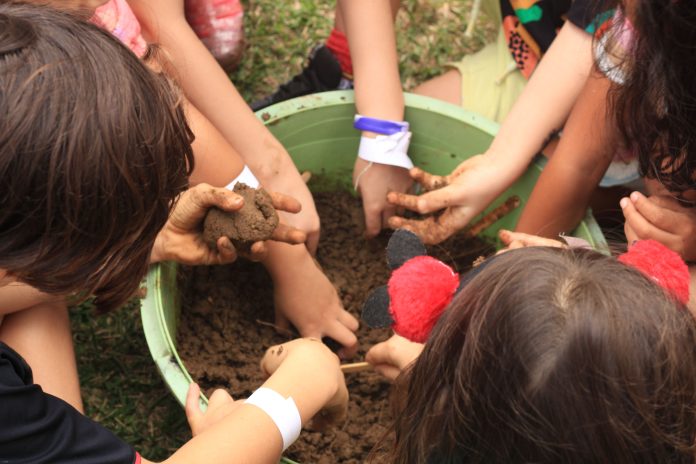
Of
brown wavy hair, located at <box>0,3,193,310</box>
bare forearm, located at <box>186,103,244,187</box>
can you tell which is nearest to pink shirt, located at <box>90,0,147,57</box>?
bare forearm, located at <box>186,103,244,187</box>

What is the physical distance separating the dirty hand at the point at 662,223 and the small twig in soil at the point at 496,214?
295mm

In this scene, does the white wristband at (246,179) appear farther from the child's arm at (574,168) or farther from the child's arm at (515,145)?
the child's arm at (574,168)

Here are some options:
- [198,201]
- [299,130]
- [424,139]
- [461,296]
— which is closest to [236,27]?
[299,130]

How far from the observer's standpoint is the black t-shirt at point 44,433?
768 mm

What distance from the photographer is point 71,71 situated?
73cm

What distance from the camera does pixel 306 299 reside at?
1290 millimetres

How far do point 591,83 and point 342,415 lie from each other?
68 cm

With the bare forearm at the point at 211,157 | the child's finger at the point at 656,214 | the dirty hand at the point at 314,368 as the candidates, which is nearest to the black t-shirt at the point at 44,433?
the dirty hand at the point at 314,368

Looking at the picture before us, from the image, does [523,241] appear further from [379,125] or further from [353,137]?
[353,137]

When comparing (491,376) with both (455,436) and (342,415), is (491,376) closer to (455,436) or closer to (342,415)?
(455,436)

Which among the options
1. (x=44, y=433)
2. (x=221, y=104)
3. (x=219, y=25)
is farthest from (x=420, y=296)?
(x=219, y=25)

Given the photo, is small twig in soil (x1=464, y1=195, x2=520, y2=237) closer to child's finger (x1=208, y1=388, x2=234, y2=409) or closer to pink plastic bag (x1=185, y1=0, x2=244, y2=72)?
child's finger (x1=208, y1=388, x2=234, y2=409)

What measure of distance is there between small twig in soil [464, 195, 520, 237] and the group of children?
0.07 m

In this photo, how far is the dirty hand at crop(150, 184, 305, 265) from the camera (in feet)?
3.50
